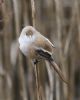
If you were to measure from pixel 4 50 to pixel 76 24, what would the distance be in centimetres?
35

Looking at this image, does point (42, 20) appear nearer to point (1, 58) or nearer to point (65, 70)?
point (1, 58)

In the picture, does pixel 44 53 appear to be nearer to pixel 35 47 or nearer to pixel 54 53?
pixel 35 47

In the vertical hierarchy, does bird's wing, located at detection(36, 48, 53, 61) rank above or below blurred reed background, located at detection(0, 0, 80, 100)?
above

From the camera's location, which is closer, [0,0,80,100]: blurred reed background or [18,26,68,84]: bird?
[18,26,68,84]: bird

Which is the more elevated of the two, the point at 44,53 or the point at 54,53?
the point at 44,53

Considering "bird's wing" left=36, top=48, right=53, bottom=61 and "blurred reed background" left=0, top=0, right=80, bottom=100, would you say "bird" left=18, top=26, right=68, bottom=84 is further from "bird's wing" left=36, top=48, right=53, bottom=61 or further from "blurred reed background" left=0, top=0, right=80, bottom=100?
"blurred reed background" left=0, top=0, right=80, bottom=100

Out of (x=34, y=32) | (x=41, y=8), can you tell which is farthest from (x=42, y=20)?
(x=34, y=32)

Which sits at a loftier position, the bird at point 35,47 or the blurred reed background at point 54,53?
the bird at point 35,47

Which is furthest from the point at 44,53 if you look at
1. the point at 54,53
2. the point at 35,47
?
the point at 54,53

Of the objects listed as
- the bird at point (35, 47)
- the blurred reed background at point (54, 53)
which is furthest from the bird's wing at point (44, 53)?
the blurred reed background at point (54, 53)

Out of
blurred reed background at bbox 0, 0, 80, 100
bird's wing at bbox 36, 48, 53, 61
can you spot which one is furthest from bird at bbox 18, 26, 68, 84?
blurred reed background at bbox 0, 0, 80, 100

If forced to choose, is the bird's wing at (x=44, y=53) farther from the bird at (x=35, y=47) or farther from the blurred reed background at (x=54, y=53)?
the blurred reed background at (x=54, y=53)

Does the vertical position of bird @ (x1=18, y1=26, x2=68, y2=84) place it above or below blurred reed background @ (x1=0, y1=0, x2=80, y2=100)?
above

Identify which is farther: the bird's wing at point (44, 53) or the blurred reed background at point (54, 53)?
the blurred reed background at point (54, 53)
